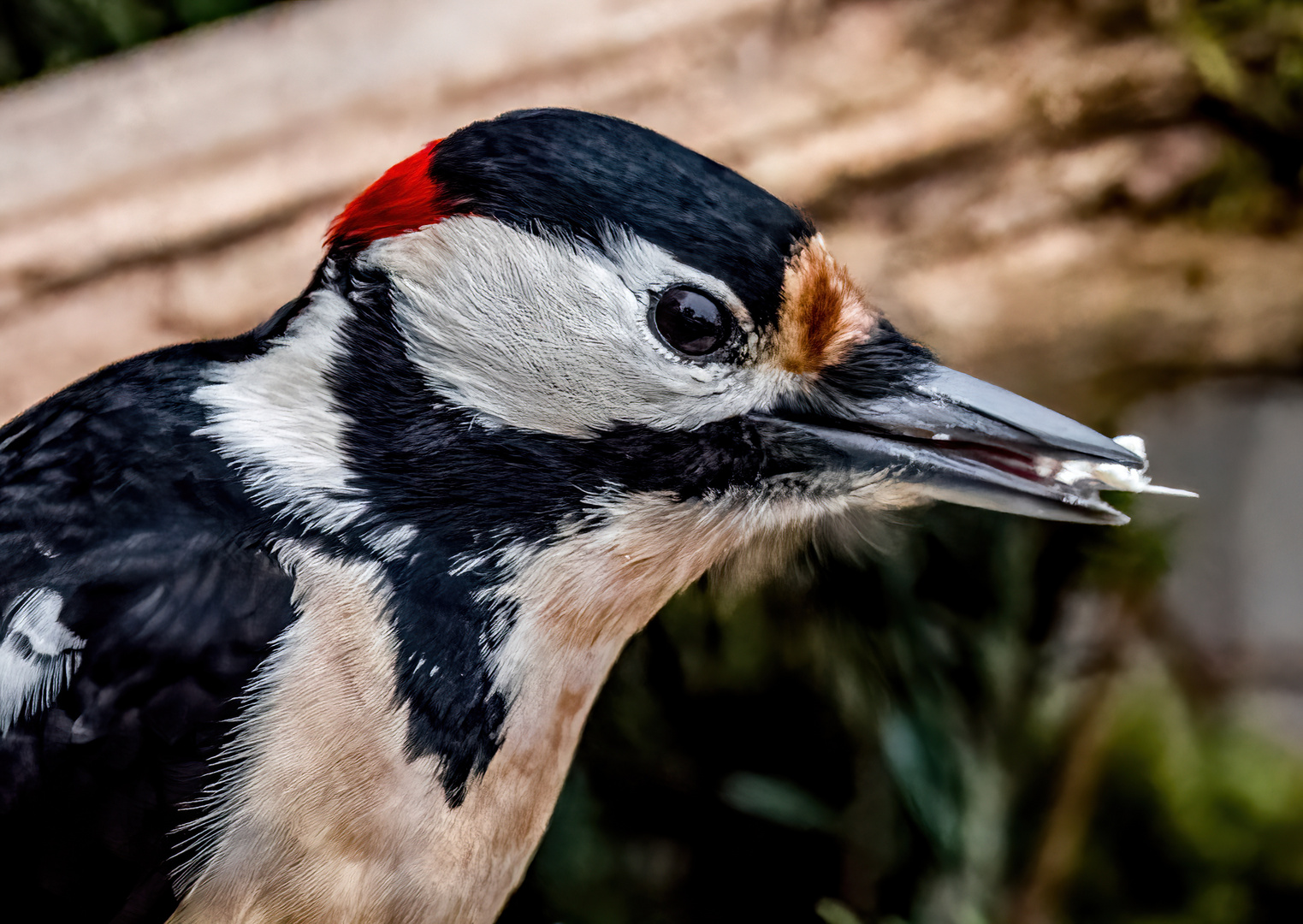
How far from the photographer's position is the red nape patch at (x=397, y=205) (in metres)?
1.37

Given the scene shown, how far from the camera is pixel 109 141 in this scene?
2836 mm

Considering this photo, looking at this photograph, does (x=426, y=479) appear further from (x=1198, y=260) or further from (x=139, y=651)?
(x=1198, y=260)

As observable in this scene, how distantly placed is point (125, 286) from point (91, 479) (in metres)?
1.72

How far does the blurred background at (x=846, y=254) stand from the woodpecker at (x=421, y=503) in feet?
2.95

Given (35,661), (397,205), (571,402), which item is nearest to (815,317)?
(571,402)

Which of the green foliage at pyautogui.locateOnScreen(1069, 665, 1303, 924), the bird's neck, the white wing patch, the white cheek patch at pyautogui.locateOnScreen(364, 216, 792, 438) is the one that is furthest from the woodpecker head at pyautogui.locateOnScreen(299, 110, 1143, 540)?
the green foliage at pyautogui.locateOnScreen(1069, 665, 1303, 924)

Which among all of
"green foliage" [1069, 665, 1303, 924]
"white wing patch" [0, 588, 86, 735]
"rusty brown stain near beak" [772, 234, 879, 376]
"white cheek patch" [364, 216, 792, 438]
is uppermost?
"rusty brown stain near beak" [772, 234, 879, 376]

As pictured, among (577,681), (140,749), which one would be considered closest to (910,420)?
(577,681)

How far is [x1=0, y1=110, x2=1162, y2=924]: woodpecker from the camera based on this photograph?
4.30 ft

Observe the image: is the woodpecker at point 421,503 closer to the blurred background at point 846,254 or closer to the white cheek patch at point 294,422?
the white cheek patch at point 294,422

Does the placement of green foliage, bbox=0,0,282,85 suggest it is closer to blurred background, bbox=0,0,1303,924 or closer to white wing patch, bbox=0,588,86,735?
blurred background, bbox=0,0,1303,924

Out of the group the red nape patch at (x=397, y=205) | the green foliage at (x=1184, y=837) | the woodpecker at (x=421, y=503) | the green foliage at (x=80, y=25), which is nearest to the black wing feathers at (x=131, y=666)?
the woodpecker at (x=421, y=503)

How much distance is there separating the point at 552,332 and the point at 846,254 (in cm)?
159

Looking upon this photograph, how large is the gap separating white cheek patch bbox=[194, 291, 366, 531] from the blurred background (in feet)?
3.65
